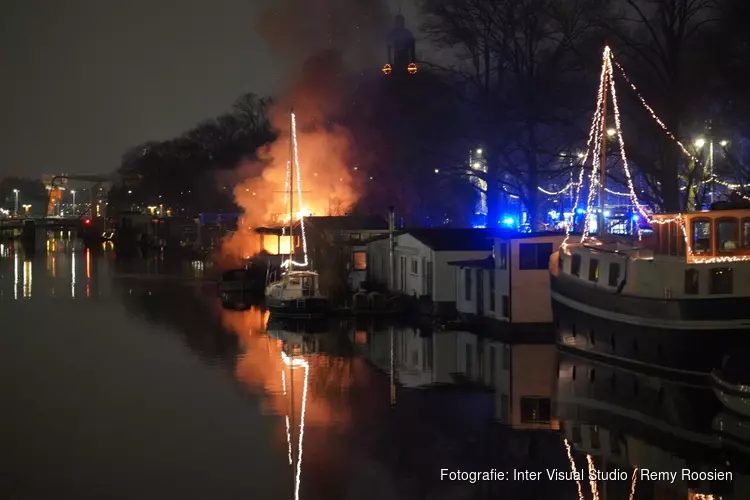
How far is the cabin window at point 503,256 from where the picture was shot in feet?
121

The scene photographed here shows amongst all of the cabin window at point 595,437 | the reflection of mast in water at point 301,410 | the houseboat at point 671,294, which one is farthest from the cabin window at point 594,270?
the reflection of mast in water at point 301,410

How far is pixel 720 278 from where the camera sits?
26188 millimetres

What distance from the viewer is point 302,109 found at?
65.8 meters

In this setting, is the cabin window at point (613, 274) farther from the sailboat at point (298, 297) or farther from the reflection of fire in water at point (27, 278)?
the reflection of fire in water at point (27, 278)

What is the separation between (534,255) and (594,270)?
18.2ft

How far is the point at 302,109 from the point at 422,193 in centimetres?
1050

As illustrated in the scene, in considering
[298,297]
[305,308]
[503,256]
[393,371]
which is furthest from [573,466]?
[298,297]

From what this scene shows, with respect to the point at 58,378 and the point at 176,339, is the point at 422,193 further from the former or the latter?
the point at 58,378

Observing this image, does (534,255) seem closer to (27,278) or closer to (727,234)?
(727,234)

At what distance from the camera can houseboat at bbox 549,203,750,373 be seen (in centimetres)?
2577

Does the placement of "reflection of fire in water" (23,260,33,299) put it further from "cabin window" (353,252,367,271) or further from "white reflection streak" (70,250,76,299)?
"cabin window" (353,252,367,271)

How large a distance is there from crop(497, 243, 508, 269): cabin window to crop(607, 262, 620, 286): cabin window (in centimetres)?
706

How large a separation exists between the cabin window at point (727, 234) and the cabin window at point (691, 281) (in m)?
1.51

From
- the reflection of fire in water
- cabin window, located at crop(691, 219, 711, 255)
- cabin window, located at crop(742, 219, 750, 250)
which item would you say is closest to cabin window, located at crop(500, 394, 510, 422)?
→ cabin window, located at crop(691, 219, 711, 255)
